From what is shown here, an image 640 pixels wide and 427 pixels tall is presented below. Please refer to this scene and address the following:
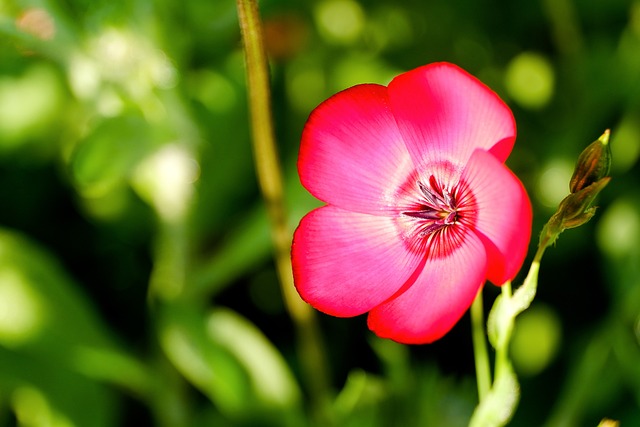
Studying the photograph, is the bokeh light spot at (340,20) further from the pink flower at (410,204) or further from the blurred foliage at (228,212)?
the pink flower at (410,204)

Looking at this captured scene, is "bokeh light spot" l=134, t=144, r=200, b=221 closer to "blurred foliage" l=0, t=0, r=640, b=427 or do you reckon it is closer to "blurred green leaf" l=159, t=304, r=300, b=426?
"blurred foliage" l=0, t=0, r=640, b=427

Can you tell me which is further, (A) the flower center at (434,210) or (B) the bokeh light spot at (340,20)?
(B) the bokeh light spot at (340,20)

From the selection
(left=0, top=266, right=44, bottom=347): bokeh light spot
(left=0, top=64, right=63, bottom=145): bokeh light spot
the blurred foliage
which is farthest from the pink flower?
(left=0, top=64, right=63, bottom=145): bokeh light spot

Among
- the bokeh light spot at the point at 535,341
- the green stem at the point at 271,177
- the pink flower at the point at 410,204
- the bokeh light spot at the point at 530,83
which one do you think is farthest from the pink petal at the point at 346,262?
the bokeh light spot at the point at 530,83

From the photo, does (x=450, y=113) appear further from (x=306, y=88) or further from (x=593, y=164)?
(x=306, y=88)

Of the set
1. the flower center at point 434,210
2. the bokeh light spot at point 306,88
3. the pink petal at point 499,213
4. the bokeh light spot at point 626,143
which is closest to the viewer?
the pink petal at point 499,213

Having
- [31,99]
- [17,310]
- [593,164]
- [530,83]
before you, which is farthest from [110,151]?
[530,83]
